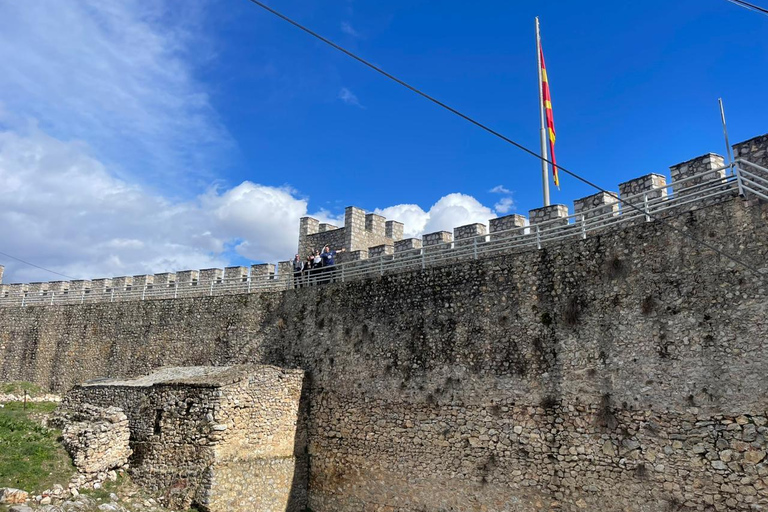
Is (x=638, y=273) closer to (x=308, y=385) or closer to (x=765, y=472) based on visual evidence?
(x=765, y=472)

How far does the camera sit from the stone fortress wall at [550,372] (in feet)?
32.8

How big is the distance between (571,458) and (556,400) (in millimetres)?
1182

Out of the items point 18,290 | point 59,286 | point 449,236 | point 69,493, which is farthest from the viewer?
point 18,290

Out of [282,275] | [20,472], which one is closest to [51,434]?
[20,472]

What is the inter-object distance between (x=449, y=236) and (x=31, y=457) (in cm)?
1242

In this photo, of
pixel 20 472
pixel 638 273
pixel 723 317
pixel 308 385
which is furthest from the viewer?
pixel 308 385

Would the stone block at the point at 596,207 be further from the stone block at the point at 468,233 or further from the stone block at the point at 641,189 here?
the stone block at the point at 468,233

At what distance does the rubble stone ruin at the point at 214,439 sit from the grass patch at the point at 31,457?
1.49 feet

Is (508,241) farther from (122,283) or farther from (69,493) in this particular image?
(122,283)

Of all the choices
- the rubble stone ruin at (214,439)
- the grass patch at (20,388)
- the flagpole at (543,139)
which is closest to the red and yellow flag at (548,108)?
the flagpole at (543,139)

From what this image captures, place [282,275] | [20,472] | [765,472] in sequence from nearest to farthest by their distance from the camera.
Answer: [765,472], [20,472], [282,275]

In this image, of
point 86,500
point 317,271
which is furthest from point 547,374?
point 86,500

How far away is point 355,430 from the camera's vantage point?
15.5 m

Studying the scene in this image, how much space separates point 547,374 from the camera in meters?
12.4
